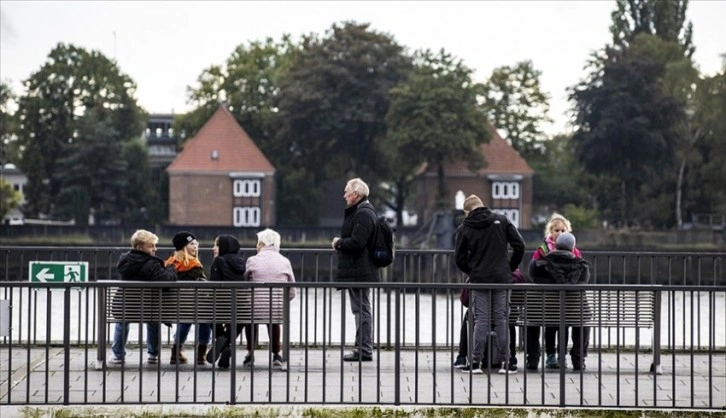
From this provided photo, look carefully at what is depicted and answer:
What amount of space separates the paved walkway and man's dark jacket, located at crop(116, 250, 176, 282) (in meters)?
0.81

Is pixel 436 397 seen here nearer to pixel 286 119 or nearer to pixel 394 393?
pixel 394 393

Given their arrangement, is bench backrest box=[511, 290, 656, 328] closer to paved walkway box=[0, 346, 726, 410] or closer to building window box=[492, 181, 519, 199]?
paved walkway box=[0, 346, 726, 410]

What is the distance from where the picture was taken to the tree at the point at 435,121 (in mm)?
93250

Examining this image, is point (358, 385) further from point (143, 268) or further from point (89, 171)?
point (89, 171)

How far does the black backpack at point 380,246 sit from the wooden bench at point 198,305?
254 centimetres

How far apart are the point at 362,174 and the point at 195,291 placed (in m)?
86.3

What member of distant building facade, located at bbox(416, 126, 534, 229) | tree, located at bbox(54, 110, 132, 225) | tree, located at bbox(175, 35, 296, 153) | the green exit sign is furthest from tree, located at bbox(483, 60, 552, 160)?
the green exit sign

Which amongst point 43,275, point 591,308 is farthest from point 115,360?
point 591,308

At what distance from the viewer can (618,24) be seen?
110438 millimetres

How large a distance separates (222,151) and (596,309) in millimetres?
92849

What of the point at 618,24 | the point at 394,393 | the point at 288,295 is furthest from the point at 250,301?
the point at 618,24

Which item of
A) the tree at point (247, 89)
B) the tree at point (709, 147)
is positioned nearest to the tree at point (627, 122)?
the tree at point (709, 147)

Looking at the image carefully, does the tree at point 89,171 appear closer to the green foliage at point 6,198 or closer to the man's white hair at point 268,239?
the green foliage at point 6,198

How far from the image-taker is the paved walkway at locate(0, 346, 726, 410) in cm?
1220
